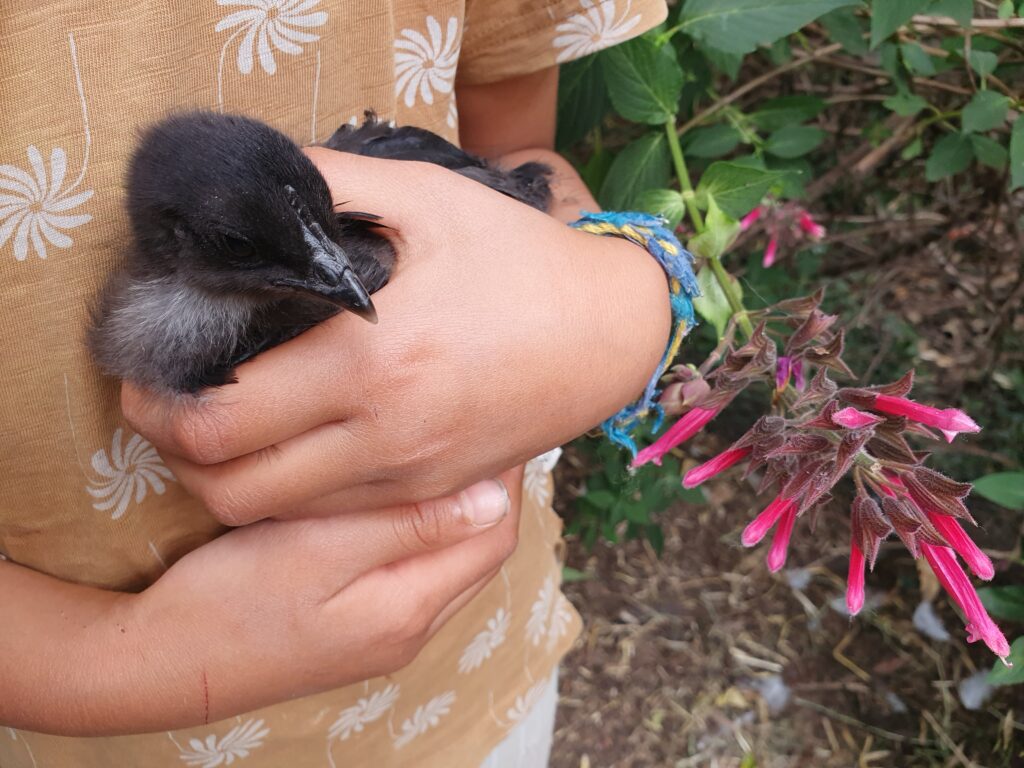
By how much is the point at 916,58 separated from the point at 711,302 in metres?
0.60

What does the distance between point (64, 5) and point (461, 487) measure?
51cm

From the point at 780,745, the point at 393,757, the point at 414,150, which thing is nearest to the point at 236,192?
the point at 414,150

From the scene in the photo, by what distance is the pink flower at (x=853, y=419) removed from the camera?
0.72 m

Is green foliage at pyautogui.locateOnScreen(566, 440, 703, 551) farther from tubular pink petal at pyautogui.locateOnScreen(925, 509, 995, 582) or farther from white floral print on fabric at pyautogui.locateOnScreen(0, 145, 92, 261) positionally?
white floral print on fabric at pyautogui.locateOnScreen(0, 145, 92, 261)

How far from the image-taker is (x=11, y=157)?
2.20 ft

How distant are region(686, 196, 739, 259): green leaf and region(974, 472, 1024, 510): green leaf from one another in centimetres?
50

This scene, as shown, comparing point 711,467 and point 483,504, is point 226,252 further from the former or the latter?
point 711,467

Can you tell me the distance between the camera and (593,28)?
0.96 metres

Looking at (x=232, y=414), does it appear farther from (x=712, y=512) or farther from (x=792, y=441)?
(x=712, y=512)

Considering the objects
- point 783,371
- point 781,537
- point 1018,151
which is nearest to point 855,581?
point 781,537

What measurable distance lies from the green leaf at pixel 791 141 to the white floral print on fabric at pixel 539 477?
0.60 metres

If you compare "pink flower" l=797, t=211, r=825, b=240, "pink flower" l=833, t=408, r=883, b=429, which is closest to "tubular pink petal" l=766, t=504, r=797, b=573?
"pink flower" l=833, t=408, r=883, b=429

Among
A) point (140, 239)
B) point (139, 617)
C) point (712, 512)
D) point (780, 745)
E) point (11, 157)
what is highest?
point (11, 157)

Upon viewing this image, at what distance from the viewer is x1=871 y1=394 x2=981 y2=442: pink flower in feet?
2.43
